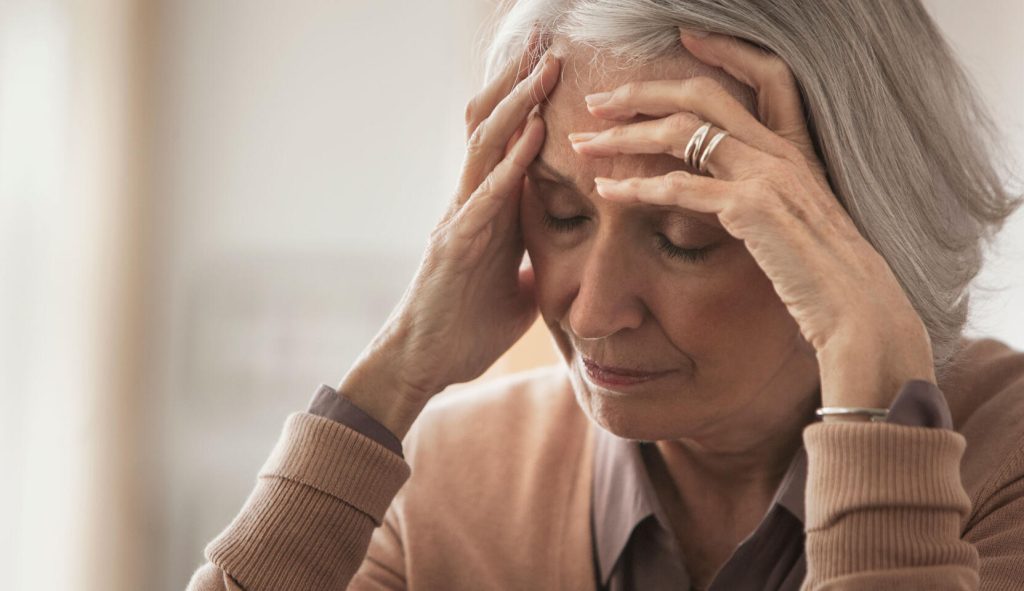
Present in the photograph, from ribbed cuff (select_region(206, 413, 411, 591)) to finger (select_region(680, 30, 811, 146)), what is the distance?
2.07ft

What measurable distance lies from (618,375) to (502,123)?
351 millimetres

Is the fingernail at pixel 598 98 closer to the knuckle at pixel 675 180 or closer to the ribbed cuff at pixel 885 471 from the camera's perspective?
the knuckle at pixel 675 180

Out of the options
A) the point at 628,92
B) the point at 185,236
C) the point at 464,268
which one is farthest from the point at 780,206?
the point at 185,236

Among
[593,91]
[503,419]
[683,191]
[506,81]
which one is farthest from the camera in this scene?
[503,419]

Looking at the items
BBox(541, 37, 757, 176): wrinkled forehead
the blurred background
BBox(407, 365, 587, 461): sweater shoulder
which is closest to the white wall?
the blurred background

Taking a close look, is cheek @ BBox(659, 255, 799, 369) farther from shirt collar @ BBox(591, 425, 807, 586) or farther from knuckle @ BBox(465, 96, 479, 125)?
knuckle @ BBox(465, 96, 479, 125)

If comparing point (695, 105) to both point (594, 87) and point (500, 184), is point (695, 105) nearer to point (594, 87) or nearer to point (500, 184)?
point (594, 87)

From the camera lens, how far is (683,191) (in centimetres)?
125

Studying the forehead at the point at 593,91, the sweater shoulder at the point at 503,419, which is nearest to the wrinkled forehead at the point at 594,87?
the forehead at the point at 593,91

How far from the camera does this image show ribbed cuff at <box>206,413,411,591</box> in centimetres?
139

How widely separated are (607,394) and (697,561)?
349mm

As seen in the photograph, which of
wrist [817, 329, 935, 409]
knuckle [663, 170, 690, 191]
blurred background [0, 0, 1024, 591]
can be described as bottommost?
blurred background [0, 0, 1024, 591]

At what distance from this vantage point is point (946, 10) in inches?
98.4

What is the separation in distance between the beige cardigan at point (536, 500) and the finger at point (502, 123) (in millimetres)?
377
